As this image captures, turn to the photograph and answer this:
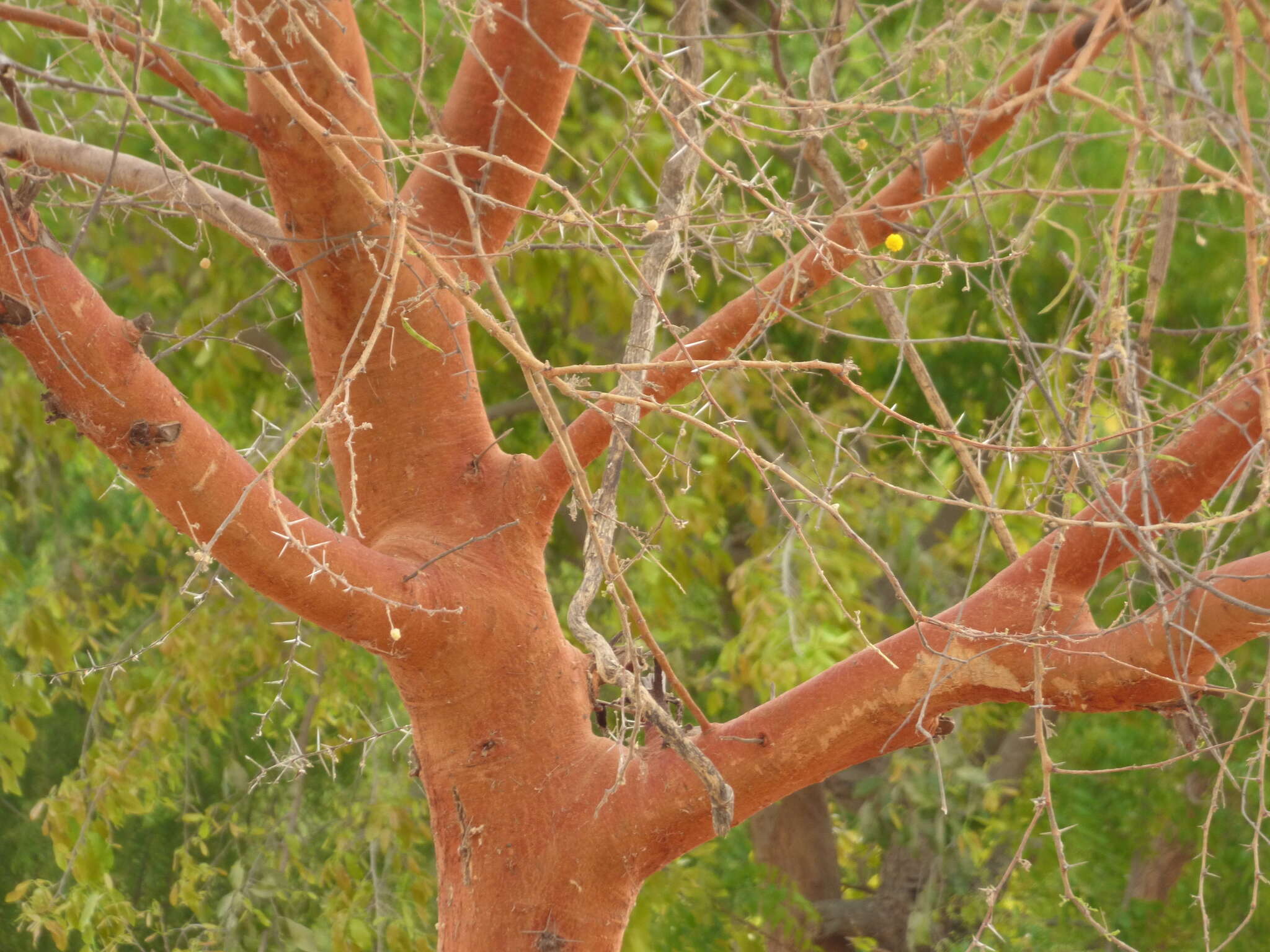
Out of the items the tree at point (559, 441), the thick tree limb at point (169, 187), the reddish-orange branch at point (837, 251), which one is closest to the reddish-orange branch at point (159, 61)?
the tree at point (559, 441)

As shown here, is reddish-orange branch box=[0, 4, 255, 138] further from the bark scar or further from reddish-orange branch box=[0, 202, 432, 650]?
the bark scar

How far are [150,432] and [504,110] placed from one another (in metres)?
1.02

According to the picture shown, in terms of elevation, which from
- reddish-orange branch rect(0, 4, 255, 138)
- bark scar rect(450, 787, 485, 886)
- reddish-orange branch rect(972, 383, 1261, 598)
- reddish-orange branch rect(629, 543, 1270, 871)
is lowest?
bark scar rect(450, 787, 485, 886)

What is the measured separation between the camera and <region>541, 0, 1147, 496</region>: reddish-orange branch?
82.4 inches

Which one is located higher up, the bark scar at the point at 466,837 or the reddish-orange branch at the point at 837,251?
the reddish-orange branch at the point at 837,251

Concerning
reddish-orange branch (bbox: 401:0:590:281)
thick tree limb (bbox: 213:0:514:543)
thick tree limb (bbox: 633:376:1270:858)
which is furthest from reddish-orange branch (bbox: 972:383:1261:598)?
reddish-orange branch (bbox: 401:0:590:281)

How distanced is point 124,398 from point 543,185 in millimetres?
1978

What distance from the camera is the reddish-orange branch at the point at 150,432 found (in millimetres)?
1642

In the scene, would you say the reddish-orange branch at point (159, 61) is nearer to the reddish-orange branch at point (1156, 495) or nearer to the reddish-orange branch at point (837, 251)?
the reddish-orange branch at point (837, 251)

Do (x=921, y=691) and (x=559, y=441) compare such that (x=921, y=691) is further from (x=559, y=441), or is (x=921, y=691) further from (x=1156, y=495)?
(x=559, y=441)

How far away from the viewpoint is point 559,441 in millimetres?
1668

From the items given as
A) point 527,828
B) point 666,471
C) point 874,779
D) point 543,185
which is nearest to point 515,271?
point 543,185

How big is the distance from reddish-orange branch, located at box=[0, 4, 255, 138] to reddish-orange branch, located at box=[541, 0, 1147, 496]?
78cm

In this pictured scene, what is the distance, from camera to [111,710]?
3.74 m
